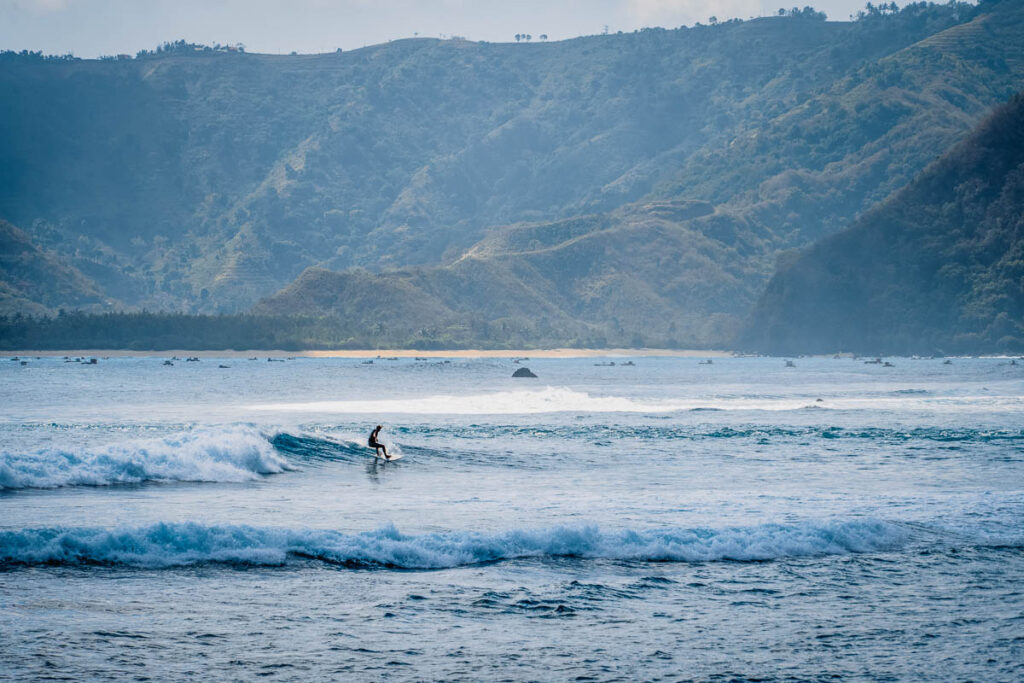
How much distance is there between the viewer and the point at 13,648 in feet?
48.8

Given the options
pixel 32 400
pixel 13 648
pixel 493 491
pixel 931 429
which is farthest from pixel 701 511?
pixel 32 400

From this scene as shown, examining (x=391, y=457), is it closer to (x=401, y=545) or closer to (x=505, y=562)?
(x=401, y=545)

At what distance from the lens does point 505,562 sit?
814 inches

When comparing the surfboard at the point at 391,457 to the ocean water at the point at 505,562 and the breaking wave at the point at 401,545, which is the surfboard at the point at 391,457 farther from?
the breaking wave at the point at 401,545

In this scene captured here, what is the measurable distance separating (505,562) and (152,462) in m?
16.7

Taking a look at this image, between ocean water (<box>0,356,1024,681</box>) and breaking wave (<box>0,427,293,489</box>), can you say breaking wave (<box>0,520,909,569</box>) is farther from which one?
breaking wave (<box>0,427,293,489</box>)

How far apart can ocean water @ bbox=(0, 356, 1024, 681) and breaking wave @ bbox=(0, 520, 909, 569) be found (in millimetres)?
56

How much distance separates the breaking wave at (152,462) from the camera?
30.9m

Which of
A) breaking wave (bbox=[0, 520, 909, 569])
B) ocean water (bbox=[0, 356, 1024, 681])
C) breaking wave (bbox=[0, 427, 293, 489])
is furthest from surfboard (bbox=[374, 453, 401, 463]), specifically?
breaking wave (bbox=[0, 520, 909, 569])

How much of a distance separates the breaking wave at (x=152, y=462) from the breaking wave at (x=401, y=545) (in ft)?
33.6

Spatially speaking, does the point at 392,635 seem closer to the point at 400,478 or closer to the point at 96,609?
the point at 96,609

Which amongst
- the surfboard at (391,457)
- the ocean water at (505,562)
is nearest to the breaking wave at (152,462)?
the ocean water at (505,562)

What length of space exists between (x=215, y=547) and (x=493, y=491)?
11.0 metres

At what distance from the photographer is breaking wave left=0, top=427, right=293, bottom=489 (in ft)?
101
